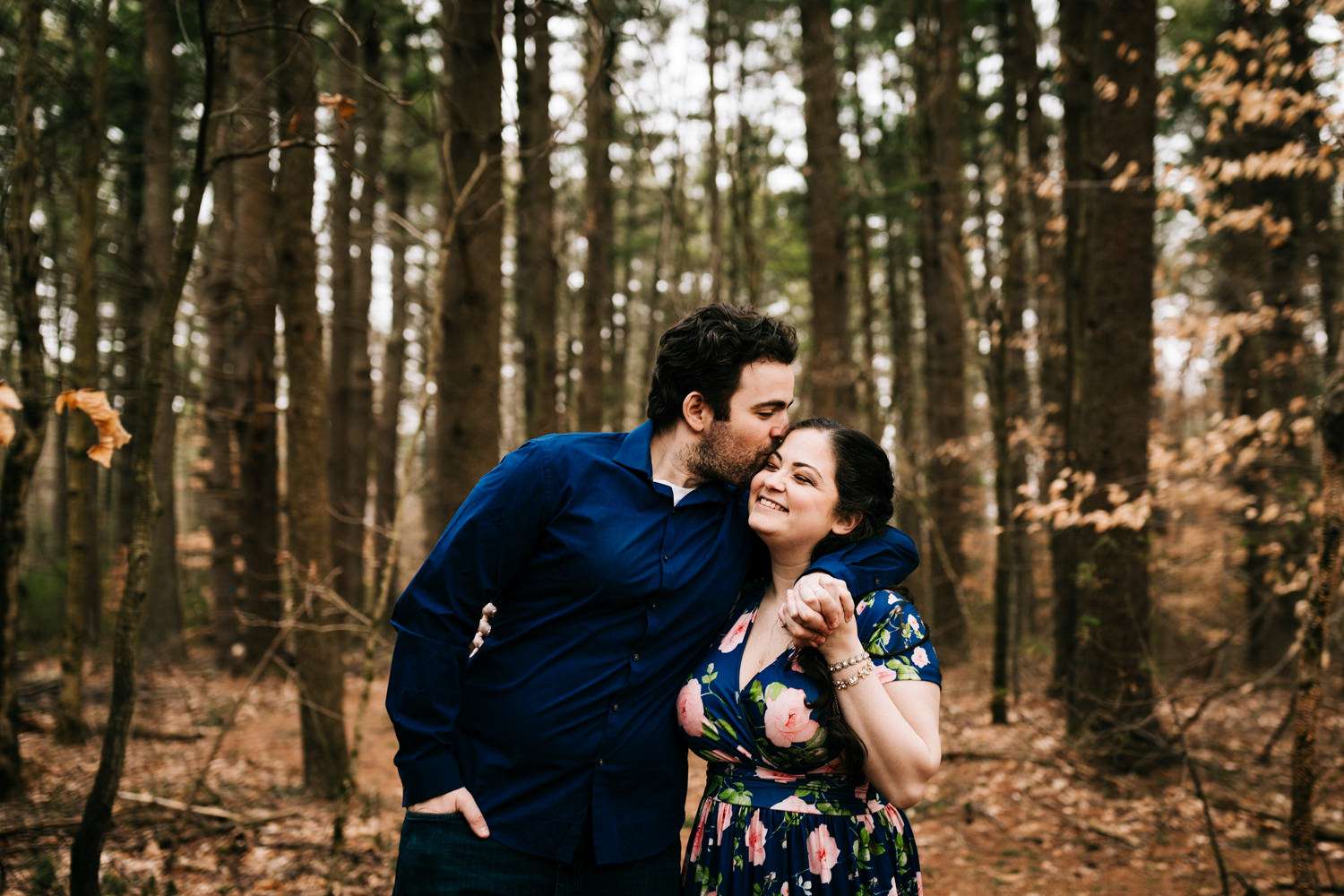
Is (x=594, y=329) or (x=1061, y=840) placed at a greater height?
(x=594, y=329)

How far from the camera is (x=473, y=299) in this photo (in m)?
6.12

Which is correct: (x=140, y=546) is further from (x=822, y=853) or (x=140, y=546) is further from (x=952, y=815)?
(x=952, y=815)

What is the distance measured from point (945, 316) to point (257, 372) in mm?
8505

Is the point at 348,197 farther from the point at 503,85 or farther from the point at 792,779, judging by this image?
the point at 792,779

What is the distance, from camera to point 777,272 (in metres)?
18.8

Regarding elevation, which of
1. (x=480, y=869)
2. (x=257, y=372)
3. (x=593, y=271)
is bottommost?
(x=480, y=869)

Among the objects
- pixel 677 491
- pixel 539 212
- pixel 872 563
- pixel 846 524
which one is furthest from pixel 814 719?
pixel 539 212

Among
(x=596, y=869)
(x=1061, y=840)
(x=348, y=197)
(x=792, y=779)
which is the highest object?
(x=348, y=197)

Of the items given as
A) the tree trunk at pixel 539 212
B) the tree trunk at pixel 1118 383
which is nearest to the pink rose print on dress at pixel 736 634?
the tree trunk at pixel 1118 383

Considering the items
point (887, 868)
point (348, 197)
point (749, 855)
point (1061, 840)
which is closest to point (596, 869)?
point (749, 855)

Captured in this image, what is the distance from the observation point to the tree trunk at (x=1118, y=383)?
20.7 ft

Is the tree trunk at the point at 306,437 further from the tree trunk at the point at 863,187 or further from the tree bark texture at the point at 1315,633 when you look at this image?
the tree trunk at the point at 863,187

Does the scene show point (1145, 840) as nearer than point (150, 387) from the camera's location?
No

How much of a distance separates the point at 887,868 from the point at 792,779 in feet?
1.12
